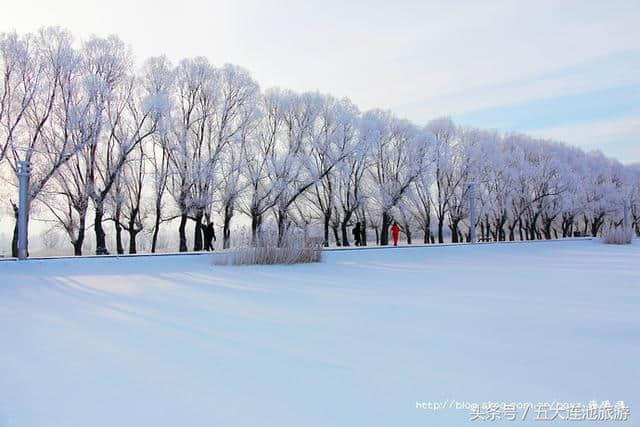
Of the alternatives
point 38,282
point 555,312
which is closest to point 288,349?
point 555,312

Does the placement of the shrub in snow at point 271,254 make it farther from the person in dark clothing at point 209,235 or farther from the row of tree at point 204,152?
the person in dark clothing at point 209,235

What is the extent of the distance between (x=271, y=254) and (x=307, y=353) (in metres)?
10.5

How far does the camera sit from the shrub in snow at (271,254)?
14289 millimetres

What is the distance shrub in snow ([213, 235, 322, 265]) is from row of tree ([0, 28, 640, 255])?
1.23ft

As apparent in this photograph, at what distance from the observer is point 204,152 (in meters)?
28.0

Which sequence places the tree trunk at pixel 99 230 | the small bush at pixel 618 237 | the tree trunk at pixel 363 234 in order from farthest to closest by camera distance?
the tree trunk at pixel 363 234
the small bush at pixel 618 237
the tree trunk at pixel 99 230

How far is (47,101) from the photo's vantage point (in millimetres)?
22953

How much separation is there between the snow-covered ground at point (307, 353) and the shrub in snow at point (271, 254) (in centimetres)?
543

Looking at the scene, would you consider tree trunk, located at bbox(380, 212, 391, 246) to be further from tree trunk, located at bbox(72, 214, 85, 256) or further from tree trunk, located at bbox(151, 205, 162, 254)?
tree trunk, located at bbox(72, 214, 85, 256)

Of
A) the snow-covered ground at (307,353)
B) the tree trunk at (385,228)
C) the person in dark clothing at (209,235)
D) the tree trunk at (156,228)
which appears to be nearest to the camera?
the snow-covered ground at (307,353)

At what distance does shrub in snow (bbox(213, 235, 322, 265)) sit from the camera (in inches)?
563

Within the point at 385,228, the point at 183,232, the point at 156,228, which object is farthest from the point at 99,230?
the point at 385,228

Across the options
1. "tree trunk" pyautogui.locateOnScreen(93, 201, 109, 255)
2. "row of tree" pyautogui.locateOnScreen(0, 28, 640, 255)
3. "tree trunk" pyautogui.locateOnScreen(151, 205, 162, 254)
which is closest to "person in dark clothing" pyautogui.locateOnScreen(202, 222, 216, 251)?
"row of tree" pyautogui.locateOnScreen(0, 28, 640, 255)

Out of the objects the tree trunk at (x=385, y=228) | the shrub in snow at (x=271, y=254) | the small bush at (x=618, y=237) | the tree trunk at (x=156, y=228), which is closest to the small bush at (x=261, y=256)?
the shrub in snow at (x=271, y=254)
